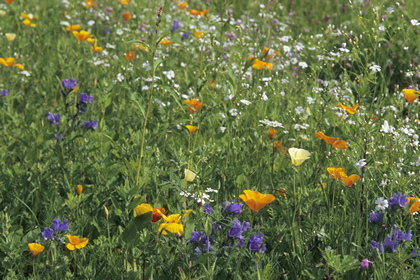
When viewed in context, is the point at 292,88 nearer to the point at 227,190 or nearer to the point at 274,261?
the point at 227,190

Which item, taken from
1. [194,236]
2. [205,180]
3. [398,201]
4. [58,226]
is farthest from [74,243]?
[398,201]

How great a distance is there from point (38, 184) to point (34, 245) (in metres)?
0.78

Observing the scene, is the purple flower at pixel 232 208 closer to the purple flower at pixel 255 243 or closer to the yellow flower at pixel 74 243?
the purple flower at pixel 255 243

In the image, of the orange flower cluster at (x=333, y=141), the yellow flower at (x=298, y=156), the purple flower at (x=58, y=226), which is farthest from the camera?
the orange flower cluster at (x=333, y=141)

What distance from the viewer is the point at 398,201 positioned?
6.72 ft

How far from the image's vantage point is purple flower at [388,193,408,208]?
2.04m

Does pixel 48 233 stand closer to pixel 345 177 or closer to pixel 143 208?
pixel 143 208

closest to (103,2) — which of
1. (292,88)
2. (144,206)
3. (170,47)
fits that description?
(170,47)

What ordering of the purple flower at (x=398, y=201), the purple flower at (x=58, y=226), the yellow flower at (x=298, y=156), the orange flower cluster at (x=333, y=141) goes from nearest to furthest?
the purple flower at (x=398, y=201)
the purple flower at (x=58, y=226)
the yellow flower at (x=298, y=156)
the orange flower cluster at (x=333, y=141)

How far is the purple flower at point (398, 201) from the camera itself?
80.1 inches

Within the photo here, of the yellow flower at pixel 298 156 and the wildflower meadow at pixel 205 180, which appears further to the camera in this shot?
the yellow flower at pixel 298 156

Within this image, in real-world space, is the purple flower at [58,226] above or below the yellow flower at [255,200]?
below

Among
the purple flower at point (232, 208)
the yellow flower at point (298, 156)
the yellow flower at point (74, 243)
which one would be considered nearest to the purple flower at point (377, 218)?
the yellow flower at point (298, 156)

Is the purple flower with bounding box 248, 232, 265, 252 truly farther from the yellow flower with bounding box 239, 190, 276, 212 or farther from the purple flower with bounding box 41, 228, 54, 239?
the purple flower with bounding box 41, 228, 54, 239
